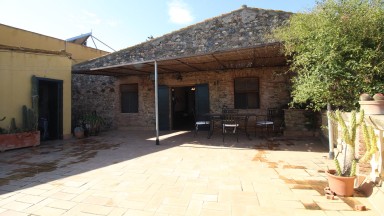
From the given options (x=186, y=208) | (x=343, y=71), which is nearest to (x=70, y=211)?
(x=186, y=208)

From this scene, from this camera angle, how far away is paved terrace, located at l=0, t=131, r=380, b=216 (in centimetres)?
250

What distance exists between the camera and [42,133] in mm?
7469

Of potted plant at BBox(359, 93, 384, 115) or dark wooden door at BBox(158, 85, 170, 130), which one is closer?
potted plant at BBox(359, 93, 384, 115)

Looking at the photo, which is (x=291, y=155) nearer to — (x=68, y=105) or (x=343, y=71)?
(x=343, y=71)

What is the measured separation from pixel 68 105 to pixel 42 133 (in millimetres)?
1205

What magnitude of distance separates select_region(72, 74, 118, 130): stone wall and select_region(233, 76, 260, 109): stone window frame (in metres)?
5.15

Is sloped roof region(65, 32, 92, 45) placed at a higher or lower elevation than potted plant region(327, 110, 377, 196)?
higher

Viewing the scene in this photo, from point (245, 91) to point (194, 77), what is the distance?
201 centimetres

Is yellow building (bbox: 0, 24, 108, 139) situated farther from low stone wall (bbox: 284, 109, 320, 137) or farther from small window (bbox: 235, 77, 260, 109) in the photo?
low stone wall (bbox: 284, 109, 320, 137)

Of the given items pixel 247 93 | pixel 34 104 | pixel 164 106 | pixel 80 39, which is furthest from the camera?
pixel 80 39

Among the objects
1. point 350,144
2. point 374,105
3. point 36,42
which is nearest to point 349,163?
point 350,144

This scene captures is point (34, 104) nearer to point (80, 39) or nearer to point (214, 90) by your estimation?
point (214, 90)

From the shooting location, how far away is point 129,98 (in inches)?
387

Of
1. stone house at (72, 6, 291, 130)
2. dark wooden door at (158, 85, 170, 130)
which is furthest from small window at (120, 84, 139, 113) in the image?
dark wooden door at (158, 85, 170, 130)
